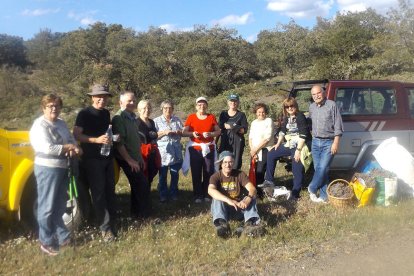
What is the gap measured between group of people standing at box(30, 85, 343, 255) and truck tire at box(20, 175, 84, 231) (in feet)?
0.84

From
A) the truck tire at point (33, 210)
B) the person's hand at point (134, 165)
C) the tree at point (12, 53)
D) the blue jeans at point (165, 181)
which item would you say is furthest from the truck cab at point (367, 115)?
the tree at point (12, 53)

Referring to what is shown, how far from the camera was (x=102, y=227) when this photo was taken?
16.3ft

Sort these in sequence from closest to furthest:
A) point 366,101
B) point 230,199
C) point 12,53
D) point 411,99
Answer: point 230,199, point 366,101, point 411,99, point 12,53

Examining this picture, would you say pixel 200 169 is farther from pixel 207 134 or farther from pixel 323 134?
pixel 323 134

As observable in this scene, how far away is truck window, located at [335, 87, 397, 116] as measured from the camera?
6843 mm

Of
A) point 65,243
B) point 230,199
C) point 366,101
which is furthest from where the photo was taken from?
point 366,101

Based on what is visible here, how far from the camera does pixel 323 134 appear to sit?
6.27m

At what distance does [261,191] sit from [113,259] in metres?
3.08

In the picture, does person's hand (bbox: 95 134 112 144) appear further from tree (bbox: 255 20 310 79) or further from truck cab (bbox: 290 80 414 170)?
tree (bbox: 255 20 310 79)

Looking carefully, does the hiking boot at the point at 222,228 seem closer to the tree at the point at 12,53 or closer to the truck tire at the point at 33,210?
the truck tire at the point at 33,210

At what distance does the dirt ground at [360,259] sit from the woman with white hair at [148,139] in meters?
2.64

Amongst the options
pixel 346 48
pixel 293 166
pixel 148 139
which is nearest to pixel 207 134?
pixel 148 139

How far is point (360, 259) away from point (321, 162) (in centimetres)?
215

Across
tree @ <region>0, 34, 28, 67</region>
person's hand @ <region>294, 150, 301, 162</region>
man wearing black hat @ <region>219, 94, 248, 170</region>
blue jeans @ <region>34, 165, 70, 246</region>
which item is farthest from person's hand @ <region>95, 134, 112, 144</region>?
tree @ <region>0, 34, 28, 67</region>
